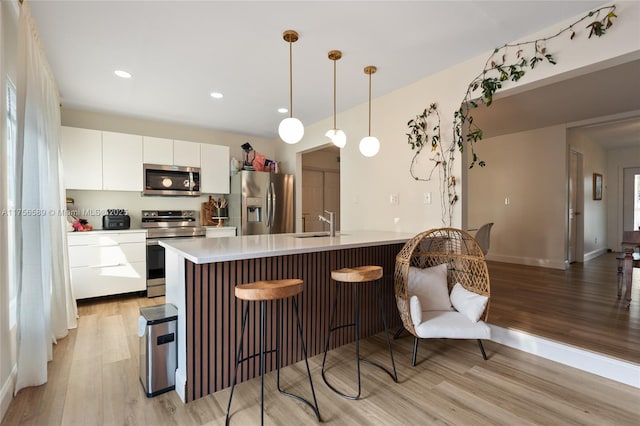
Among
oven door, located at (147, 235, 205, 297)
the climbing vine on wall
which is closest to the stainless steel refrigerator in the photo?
oven door, located at (147, 235, 205, 297)

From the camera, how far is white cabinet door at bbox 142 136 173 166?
419cm

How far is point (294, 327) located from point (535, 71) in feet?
8.67

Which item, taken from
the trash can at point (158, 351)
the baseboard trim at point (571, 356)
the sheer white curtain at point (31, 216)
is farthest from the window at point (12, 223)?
the baseboard trim at point (571, 356)

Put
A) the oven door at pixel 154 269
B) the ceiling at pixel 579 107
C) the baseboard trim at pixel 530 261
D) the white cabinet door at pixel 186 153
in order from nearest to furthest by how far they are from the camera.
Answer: the ceiling at pixel 579 107, the oven door at pixel 154 269, the white cabinet door at pixel 186 153, the baseboard trim at pixel 530 261

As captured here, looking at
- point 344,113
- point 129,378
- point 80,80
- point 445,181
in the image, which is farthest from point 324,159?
point 129,378

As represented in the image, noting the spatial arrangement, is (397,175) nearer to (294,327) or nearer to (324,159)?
(294,327)

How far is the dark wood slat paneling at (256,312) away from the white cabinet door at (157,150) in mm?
3019

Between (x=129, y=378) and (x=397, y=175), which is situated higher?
(x=397, y=175)

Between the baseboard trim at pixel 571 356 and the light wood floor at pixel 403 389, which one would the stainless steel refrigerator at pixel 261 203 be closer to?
the light wood floor at pixel 403 389

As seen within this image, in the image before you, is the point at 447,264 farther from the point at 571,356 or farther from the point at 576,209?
the point at 576,209

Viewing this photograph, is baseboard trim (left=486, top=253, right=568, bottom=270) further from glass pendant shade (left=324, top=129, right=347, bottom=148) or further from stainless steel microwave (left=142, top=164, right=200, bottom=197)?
stainless steel microwave (left=142, top=164, right=200, bottom=197)

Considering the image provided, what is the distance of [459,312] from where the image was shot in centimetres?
237

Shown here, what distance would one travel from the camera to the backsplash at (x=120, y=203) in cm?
406

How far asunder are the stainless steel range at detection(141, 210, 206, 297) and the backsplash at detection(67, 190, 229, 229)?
0.45 feet
